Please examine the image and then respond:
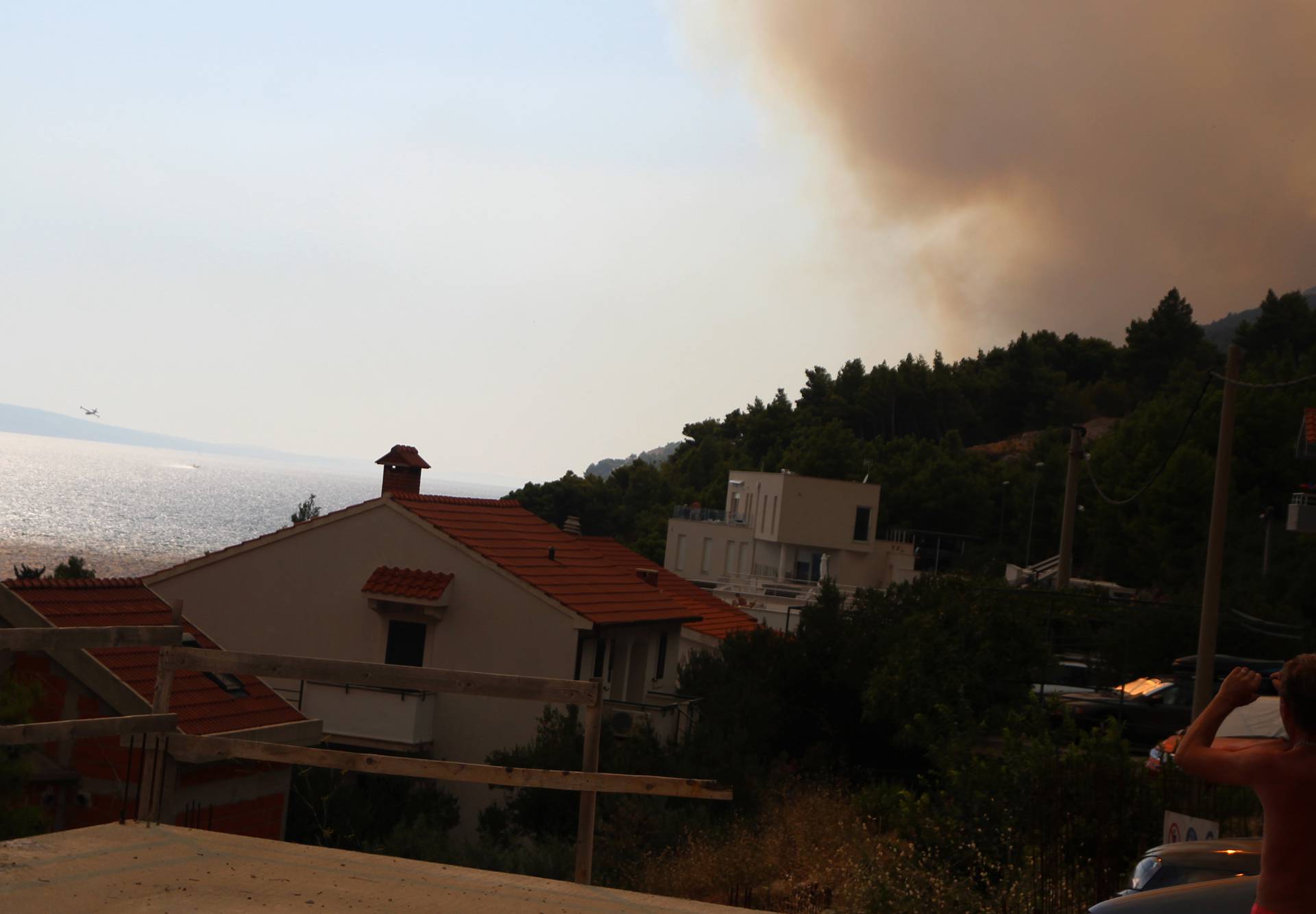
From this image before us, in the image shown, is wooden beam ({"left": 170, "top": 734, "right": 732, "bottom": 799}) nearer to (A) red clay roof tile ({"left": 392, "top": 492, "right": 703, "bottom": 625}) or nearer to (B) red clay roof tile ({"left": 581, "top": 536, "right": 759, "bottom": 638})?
(A) red clay roof tile ({"left": 392, "top": 492, "right": 703, "bottom": 625})

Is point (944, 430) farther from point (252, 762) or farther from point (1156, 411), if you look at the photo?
point (252, 762)

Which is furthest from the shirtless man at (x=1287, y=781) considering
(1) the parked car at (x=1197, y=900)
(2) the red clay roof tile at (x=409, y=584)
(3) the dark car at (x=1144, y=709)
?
(2) the red clay roof tile at (x=409, y=584)

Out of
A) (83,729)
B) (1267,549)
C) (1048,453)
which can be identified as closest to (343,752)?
(83,729)

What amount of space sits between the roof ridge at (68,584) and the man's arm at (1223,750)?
1580cm

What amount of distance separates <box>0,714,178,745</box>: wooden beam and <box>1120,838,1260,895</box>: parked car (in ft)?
16.9

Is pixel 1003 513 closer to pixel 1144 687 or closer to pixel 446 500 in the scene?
pixel 446 500

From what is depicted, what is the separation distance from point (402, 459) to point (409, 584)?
596 centimetres

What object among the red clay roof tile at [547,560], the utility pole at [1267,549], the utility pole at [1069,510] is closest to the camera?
the red clay roof tile at [547,560]

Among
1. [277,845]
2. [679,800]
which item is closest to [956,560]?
[679,800]

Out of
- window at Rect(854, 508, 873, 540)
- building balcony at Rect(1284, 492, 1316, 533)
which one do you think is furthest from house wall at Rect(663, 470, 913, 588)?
building balcony at Rect(1284, 492, 1316, 533)

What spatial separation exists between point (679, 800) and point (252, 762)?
6.93 metres

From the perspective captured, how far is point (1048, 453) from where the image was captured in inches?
3457

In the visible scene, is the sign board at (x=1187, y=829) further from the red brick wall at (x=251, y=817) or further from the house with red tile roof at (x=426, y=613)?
the house with red tile roof at (x=426, y=613)

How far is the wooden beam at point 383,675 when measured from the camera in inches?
257
